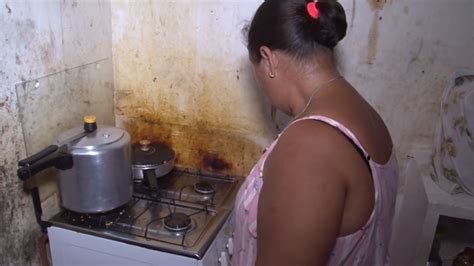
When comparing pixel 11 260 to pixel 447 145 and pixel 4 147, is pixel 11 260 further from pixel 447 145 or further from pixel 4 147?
pixel 447 145

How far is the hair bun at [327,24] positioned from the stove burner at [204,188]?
74cm

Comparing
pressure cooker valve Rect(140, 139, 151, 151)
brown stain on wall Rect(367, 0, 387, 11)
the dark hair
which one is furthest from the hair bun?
pressure cooker valve Rect(140, 139, 151, 151)

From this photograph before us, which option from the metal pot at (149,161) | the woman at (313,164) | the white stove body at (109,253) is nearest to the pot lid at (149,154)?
the metal pot at (149,161)

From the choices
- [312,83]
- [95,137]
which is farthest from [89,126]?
[312,83]

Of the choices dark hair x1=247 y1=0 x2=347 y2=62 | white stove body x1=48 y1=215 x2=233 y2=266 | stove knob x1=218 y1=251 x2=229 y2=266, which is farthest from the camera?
stove knob x1=218 y1=251 x2=229 y2=266

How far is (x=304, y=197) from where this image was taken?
1.87 ft

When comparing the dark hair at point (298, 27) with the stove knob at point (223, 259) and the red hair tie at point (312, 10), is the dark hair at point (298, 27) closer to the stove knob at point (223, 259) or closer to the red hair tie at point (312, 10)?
the red hair tie at point (312, 10)

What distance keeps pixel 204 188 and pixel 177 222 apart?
246mm

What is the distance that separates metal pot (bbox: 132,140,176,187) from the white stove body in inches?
10.6

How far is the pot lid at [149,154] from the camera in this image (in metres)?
1.26

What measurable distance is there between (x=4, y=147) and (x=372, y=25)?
1095 mm

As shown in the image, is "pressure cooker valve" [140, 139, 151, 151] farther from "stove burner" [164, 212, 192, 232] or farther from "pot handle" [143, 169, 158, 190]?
"stove burner" [164, 212, 192, 232]

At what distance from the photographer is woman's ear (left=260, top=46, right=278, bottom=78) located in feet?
2.37

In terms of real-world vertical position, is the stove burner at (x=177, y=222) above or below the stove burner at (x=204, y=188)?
above
